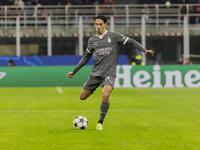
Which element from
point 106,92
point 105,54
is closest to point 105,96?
point 106,92

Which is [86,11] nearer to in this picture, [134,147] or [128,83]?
[128,83]

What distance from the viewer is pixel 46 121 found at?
9977 millimetres

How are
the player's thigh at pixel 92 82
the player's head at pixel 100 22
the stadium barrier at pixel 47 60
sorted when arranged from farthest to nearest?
the stadium barrier at pixel 47 60, the player's thigh at pixel 92 82, the player's head at pixel 100 22

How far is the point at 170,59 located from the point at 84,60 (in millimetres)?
25853

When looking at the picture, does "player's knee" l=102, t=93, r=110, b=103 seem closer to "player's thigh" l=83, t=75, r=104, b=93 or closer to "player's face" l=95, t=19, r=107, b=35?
"player's thigh" l=83, t=75, r=104, b=93

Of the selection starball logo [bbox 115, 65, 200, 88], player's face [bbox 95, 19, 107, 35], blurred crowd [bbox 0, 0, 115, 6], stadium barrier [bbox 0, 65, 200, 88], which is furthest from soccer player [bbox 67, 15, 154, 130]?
blurred crowd [bbox 0, 0, 115, 6]

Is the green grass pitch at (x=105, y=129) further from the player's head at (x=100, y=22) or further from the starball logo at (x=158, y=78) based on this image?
the starball logo at (x=158, y=78)

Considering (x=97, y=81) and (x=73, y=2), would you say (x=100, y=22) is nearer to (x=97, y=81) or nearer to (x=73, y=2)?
(x=97, y=81)

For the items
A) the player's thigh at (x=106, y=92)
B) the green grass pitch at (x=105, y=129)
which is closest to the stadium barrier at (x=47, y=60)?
the green grass pitch at (x=105, y=129)

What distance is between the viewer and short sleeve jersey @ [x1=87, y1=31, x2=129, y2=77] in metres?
8.73

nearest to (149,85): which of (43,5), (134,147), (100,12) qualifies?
(100,12)

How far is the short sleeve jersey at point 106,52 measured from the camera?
873 centimetres

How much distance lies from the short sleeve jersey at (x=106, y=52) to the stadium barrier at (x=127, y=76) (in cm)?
1442

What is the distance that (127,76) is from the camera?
23453mm
